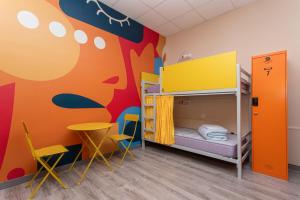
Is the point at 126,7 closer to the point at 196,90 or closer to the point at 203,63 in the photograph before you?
the point at 203,63

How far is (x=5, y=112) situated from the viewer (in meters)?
1.85

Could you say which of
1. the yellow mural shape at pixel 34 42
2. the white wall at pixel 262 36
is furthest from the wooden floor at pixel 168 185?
the yellow mural shape at pixel 34 42

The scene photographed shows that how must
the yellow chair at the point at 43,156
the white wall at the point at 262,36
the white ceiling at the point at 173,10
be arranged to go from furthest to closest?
the white ceiling at the point at 173,10
the white wall at the point at 262,36
the yellow chair at the point at 43,156

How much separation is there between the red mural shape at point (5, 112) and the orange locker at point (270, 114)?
346cm

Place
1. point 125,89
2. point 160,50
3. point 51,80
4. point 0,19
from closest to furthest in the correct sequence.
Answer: point 0,19 → point 51,80 → point 125,89 → point 160,50

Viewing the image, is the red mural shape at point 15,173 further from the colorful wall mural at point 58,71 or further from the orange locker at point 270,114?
the orange locker at point 270,114

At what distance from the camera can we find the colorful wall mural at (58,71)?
1887 millimetres

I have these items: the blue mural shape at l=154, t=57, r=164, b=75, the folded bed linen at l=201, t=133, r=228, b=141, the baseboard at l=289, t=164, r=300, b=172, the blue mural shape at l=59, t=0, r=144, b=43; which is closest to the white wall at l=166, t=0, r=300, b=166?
the baseboard at l=289, t=164, r=300, b=172

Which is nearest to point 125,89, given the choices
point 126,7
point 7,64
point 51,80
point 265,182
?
point 51,80

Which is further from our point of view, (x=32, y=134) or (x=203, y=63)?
(x=203, y=63)

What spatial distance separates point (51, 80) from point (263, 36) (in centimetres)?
371

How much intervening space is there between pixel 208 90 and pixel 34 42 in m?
2.72

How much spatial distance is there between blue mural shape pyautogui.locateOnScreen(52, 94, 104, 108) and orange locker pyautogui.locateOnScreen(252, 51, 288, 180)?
2.72 metres

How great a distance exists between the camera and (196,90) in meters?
2.51
